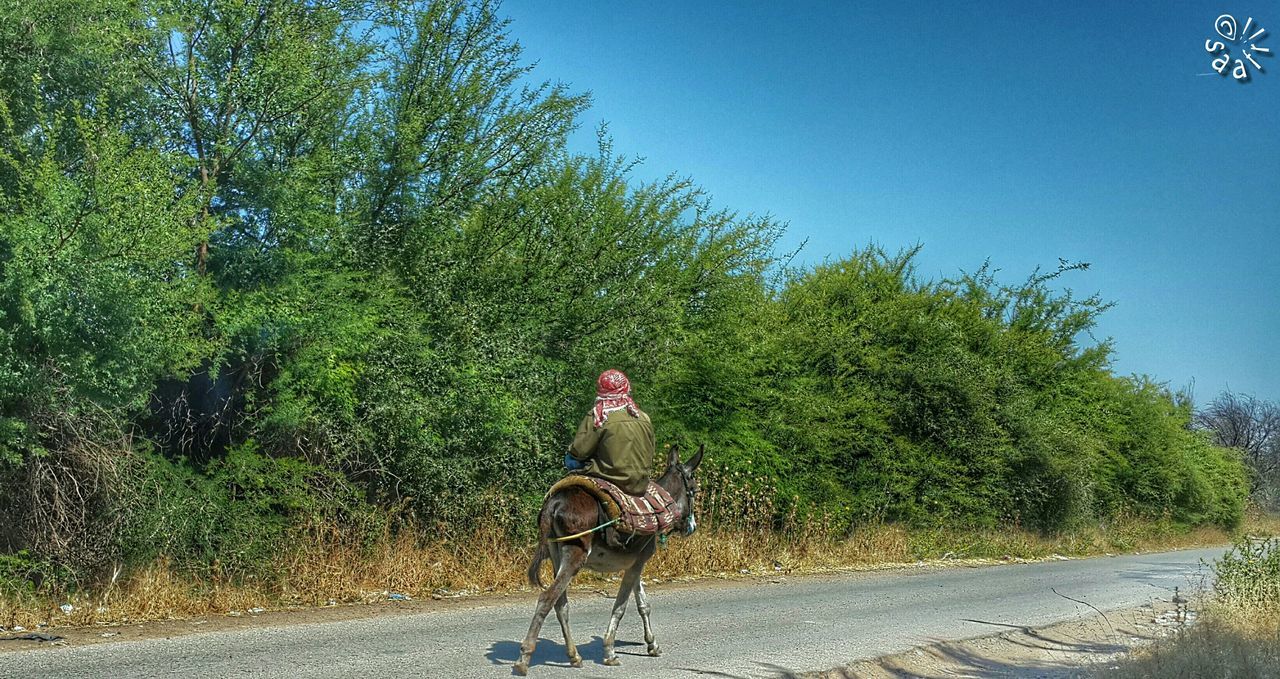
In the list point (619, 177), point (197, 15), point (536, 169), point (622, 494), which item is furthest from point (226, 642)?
point (619, 177)

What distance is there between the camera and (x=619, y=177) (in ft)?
63.8

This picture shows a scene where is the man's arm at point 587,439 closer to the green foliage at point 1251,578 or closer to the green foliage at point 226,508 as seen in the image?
the green foliage at point 226,508

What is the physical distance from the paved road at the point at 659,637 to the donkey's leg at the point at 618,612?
12 cm

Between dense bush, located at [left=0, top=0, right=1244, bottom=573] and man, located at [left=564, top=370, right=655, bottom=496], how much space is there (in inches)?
186

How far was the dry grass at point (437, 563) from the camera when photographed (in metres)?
11.8

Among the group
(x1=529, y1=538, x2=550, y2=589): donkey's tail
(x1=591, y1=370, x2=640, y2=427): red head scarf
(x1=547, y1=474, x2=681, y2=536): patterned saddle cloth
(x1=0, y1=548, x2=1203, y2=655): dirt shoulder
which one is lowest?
A: (x1=0, y1=548, x2=1203, y2=655): dirt shoulder

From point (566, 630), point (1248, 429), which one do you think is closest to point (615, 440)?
point (566, 630)

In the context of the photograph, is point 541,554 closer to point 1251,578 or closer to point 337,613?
point 337,613

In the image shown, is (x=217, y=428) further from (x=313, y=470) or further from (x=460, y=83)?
(x=460, y=83)

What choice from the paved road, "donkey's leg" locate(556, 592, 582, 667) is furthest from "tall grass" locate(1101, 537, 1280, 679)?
"donkey's leg" locate(556, 592, 582, 667)

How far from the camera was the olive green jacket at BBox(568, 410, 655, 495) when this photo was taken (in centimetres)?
987

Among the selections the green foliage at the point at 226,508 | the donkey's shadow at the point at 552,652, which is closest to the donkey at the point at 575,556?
the donkey's shadow at the point at 552,652

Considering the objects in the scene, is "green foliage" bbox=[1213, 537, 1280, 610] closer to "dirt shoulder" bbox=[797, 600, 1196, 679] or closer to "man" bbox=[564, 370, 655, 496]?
"dirt shoulder" bbox=[797, 600, 1196, 679]

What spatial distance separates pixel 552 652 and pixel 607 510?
1.59 meters
